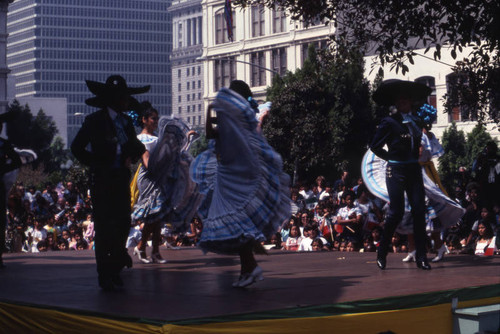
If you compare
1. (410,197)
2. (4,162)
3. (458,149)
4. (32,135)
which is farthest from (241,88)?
(32,135)

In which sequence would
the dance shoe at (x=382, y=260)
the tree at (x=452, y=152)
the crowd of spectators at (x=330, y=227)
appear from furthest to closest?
the tree at (x=452, y=152) → the crowd of spectators at (x=330, y=227) → the dance shoe at (x=382, y=260)

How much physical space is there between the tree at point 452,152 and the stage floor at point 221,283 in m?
36.9

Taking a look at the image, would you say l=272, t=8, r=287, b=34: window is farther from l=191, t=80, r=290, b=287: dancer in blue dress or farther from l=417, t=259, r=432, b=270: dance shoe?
l=191, t=80, r=290, b=287: dancer in blue dress

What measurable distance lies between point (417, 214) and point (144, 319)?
412cm

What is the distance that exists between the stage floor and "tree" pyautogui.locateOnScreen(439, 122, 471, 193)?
1454 inches

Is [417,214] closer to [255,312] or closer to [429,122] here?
[429,122]

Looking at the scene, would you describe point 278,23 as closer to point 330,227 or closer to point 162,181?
point 330,227

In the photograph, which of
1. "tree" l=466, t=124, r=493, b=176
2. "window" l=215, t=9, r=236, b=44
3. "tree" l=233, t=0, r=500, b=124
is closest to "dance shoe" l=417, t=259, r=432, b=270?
"tree" l=233, t=0, r=500, b=124

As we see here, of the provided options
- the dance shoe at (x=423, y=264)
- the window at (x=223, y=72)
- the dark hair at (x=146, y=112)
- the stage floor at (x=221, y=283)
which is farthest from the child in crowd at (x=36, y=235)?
the window at (x=223, y=72)

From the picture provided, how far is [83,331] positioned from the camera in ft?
19.1

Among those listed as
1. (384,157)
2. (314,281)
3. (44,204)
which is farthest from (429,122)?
(44,204)

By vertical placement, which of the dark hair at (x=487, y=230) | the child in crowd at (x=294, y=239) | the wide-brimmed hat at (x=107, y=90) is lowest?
the child in crowd at (x=294, y=239)

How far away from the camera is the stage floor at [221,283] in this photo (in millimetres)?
6246

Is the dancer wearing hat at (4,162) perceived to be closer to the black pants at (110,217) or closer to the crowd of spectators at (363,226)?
the black pants at (110,217)
